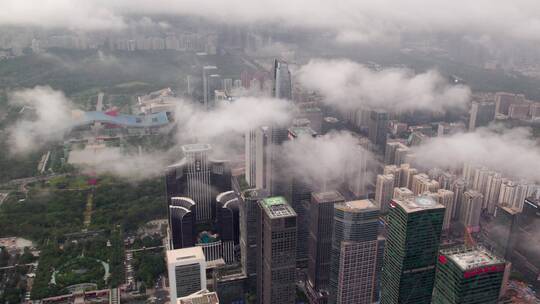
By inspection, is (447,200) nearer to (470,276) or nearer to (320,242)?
(320,242)

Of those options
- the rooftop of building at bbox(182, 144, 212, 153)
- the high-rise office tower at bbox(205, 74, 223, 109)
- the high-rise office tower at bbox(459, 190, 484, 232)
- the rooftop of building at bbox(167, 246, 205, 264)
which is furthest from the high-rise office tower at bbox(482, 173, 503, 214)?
the high-rise office tower at bbox(205, 74, 223, 109)

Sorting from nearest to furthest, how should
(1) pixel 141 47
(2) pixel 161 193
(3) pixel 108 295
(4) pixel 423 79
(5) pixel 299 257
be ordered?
(3) pixel 108 295, (5) pixel 299 257, (2) pixel 161 193, (1) pixel 141 47, (4) pixel 423 79

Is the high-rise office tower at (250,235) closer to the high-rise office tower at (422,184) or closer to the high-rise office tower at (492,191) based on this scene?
the high-rise office tower at (422,184)

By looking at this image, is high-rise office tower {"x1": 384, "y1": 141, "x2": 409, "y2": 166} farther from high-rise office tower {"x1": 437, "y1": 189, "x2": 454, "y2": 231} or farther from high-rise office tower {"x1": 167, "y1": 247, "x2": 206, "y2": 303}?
high-rise office tower {"x1": 167, "y1": 247, "x2": 206, "y2": 303}

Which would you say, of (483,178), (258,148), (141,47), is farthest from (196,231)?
(483,178)

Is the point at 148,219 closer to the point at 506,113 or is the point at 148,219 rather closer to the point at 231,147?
the point at 231,147

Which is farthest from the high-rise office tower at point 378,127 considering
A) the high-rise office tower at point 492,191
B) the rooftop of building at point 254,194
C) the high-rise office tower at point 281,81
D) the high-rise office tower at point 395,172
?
the rooftop of building at point 254,194
